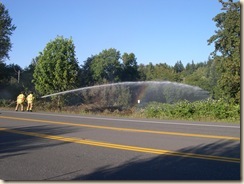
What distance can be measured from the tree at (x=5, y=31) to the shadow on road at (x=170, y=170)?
47265 millimetres

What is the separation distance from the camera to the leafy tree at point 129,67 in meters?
78.2

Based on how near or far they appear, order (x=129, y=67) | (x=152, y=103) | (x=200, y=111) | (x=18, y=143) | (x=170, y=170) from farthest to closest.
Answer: (x=129, y=67) → (x=152, y=103) → (x=200, y=111) → (x=18, y=143) → (x=170, y=170)

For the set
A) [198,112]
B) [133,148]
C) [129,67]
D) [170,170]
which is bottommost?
[170,170]

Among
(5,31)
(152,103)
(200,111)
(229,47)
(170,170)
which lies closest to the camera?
(170,170)

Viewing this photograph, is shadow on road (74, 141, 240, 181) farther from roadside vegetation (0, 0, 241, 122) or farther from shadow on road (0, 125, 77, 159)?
roadside vegetation (0, 0, 241, 122)

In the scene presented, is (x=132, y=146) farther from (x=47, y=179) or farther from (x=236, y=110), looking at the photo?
(x=236, y=110)

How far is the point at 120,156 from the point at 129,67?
70.6 metres

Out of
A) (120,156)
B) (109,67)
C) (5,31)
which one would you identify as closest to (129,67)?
(109,67)

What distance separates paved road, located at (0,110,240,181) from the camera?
6.82 metres

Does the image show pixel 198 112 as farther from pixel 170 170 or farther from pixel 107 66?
pixel 107 66

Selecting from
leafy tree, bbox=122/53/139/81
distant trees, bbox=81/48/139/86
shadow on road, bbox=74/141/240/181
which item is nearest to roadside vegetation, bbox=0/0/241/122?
shadow on road, bbox=74/141/240/181

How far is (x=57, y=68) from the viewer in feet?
99.9

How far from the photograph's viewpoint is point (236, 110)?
19562mm

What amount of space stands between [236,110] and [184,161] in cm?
1271
